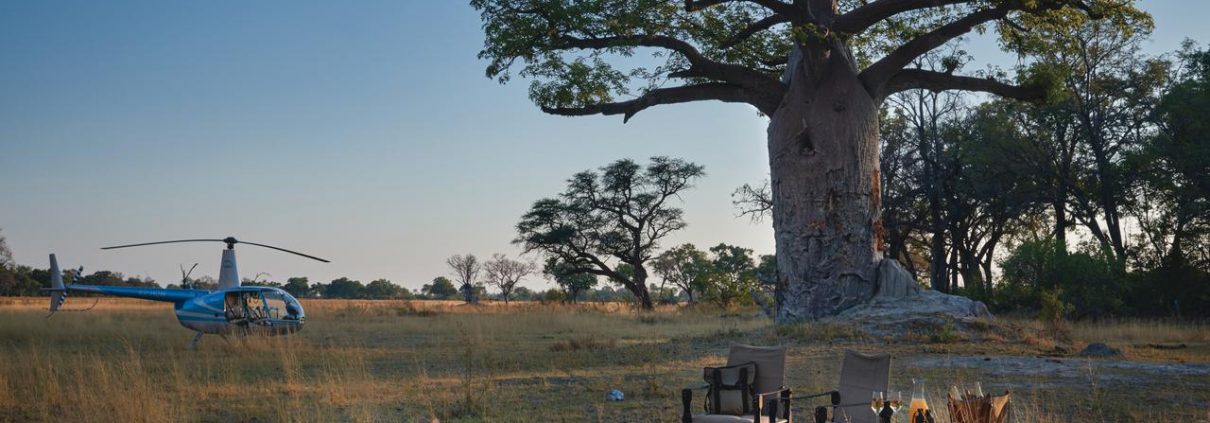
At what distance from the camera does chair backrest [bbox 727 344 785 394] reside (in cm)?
616

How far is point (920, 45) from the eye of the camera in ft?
49.1

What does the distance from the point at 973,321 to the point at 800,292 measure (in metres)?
2.65

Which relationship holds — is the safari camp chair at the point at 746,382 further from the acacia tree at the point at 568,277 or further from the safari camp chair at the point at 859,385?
the acacia tree at the point at 568,277

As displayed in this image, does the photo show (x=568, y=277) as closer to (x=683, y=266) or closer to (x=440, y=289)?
(x=683, y=266)

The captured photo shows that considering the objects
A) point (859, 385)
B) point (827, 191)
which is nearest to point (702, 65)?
point (827, 191)

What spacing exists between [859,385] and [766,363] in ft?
2.28

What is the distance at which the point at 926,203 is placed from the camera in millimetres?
29438

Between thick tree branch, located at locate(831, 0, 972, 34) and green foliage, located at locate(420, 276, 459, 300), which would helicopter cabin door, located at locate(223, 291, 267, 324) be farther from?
green foliage, located at locate(420, 276, 459, 300)

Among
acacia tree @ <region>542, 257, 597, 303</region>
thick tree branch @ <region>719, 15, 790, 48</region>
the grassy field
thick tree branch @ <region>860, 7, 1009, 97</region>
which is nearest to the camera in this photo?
the grassy field

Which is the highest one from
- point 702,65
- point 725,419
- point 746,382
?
point 702,65

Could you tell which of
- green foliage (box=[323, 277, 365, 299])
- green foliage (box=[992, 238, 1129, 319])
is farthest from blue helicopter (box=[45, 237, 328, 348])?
green foliage (box=[323, 277, 365, 299])

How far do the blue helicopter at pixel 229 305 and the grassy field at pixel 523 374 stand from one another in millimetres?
444

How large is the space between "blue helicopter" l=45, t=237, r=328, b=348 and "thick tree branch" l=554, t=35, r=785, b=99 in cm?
566

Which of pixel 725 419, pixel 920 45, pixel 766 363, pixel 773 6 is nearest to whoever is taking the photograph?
pixel 725 419
